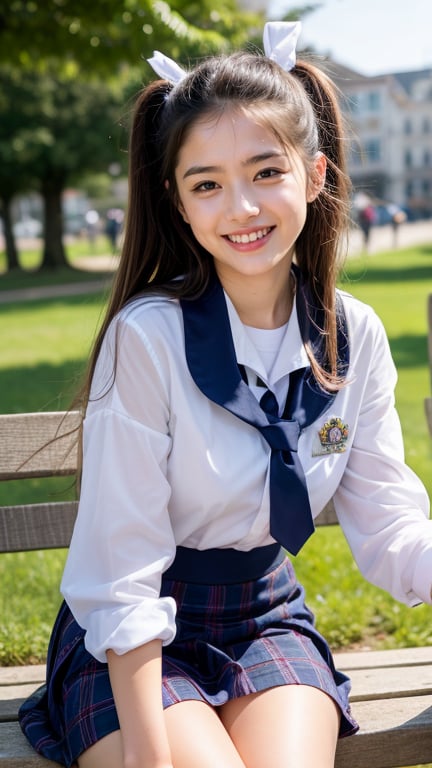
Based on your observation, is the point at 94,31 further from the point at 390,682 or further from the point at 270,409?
the point at 390,682

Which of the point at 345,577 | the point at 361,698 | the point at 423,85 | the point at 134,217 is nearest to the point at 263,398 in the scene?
the point at 134,217

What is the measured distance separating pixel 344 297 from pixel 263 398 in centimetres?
39

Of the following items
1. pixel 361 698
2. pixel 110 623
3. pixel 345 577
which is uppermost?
pixel 110 623

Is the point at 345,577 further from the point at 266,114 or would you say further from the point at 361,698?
the point at 266,114

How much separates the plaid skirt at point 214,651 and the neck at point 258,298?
52 cm

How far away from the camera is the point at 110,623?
1.97 metres

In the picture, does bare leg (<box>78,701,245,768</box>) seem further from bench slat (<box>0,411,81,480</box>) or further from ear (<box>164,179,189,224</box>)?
ear (<box>164,179,189,224</box>)

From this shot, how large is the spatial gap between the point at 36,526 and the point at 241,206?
1.02 meters

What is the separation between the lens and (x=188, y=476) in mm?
2178

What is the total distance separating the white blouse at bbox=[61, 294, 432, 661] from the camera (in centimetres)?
205

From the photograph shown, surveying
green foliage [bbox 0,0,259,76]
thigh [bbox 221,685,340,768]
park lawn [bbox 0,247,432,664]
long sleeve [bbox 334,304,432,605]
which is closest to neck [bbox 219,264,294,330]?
long sleeve [bbox 334,304,432,605]

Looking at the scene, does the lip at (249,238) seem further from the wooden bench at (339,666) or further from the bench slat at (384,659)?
the bench slat at (384,659)

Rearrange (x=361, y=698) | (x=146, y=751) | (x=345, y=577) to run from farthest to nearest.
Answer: (x=345, y=577), (x=361, y=698), (x=146, y=751)

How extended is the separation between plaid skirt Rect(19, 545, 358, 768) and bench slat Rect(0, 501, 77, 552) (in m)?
Result: 0.41
